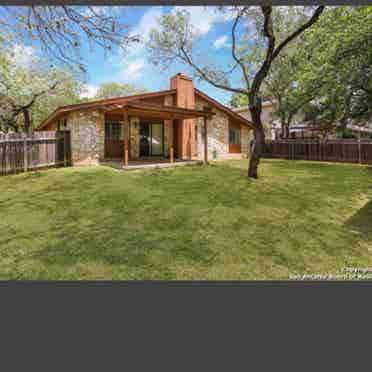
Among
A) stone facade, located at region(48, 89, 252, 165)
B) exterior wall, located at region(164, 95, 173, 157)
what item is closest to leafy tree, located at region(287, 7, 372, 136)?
stone facade, located at region(48, 89, 252, 165)

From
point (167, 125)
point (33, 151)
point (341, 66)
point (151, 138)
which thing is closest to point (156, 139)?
point (151, 138)

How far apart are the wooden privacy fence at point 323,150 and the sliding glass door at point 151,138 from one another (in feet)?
28.3

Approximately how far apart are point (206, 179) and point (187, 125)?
708 centimetres

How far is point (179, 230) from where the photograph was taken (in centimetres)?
429

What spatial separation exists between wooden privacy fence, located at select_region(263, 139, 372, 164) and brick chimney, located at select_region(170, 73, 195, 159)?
7.11m

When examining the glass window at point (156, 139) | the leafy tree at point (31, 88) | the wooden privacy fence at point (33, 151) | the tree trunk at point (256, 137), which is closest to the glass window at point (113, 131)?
the wooden privacy fence at point (33, 151)

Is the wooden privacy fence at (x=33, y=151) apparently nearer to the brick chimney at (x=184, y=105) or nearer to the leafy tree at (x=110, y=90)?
the brick chimney at (x=184, y=105)

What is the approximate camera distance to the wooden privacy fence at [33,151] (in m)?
9.34

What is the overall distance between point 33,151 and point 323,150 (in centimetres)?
1561

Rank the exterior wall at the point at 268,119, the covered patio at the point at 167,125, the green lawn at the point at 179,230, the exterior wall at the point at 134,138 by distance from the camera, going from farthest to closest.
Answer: the exterior wall at the point at 268,119 → the exterior wall at the point at 134,138 → the covered patio at the point at 167,125 → the green lawn at the point at 179,230

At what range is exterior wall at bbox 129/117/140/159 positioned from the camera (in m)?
13.8

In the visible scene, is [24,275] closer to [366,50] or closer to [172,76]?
[366,50]

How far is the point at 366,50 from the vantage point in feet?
31.3

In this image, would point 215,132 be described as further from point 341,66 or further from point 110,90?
point 110,90
